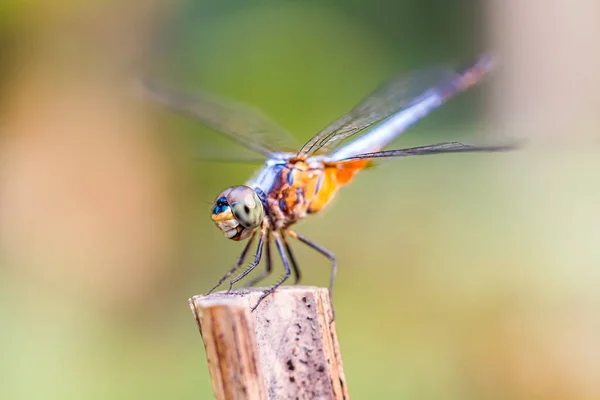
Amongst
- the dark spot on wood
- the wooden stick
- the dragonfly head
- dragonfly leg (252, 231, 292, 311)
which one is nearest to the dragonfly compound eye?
the dragonfly head

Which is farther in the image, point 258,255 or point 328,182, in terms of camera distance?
point 328,182

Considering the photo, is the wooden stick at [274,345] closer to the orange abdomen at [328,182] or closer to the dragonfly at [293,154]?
the dragonfly at [293,154]

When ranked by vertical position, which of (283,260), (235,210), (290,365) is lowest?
(290,365)

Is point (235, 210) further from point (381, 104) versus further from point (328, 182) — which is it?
point (381, 104)

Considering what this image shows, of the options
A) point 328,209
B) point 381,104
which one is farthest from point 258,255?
point 328,209

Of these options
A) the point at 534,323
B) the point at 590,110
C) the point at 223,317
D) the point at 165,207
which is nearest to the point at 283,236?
the point at 223,317

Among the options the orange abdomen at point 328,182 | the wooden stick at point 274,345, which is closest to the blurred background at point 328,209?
the orange abdomen at point 328,182
